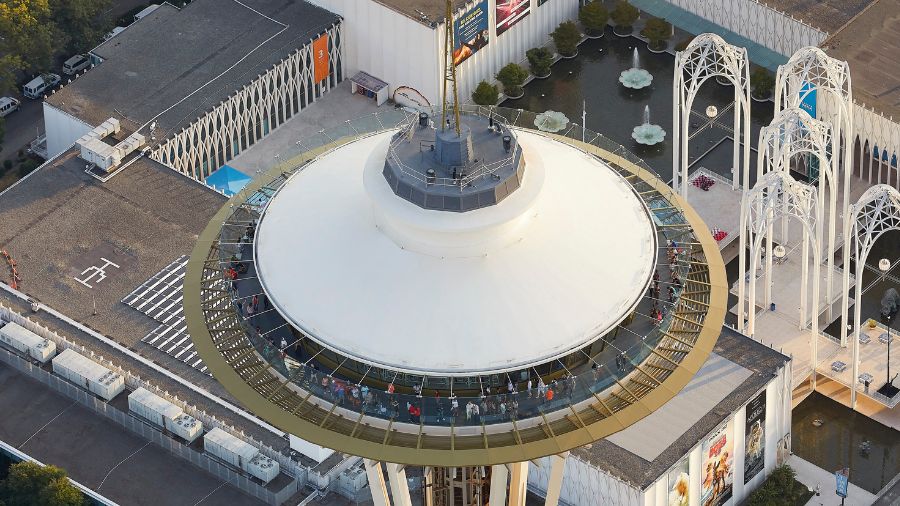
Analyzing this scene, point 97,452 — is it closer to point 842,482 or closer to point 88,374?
point 88,374

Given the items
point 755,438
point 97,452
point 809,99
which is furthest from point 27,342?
point 809,99

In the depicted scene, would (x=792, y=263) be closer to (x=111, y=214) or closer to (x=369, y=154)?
(x=111, y=214)

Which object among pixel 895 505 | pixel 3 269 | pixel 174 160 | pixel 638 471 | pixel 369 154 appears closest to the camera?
pixel 369 154

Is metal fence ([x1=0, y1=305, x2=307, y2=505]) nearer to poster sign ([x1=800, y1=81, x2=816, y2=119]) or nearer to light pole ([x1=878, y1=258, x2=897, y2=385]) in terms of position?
light pole ([x1=878, y1=258, x2=897, y2=385])

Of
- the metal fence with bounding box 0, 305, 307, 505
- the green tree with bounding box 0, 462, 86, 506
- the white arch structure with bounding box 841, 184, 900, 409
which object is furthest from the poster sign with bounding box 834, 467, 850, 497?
the green tree with bounding box 0, 462, 86, 506

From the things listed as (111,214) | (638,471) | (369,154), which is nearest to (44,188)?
(111,214)

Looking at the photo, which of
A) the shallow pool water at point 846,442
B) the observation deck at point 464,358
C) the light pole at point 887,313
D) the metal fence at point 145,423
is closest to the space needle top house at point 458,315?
the observation deck at point 464,358
